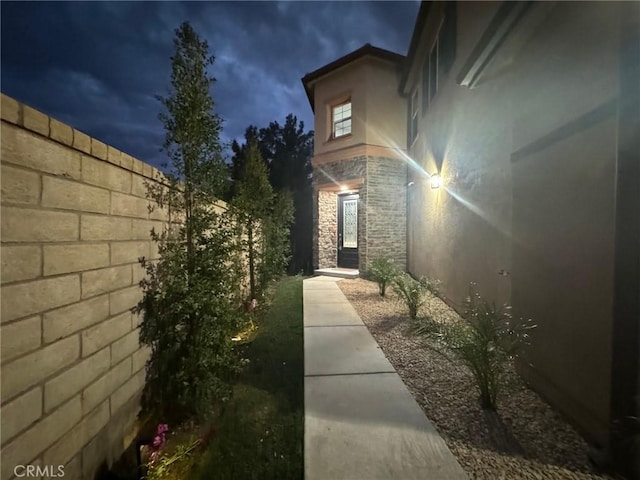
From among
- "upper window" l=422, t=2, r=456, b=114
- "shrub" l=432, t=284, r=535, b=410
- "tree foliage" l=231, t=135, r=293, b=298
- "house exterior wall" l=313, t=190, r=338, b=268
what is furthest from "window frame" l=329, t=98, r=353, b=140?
"shrub" l=432, t=284, r=535, b=410

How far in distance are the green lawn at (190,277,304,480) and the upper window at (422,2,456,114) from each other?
17.8 feet

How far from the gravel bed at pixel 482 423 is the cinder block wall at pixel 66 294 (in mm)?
2191

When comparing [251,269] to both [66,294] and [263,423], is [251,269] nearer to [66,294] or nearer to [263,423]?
[263,423]

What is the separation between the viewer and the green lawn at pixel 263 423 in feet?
5.20

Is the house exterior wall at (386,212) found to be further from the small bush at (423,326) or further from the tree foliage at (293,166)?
the small bush at (423,326)

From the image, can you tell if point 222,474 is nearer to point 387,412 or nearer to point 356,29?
point 387,412

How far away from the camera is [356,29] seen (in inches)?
476

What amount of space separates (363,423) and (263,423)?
0.74m

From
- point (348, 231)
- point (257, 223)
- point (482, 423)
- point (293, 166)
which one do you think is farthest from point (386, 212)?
point (482, 423)

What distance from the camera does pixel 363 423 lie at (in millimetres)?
1850

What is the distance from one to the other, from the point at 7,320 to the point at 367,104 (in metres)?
8.24

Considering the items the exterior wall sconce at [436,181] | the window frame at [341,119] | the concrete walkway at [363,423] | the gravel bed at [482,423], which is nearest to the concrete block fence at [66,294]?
the concrete walkway at [363,423]

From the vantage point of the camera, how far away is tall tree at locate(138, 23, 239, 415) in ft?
7.06

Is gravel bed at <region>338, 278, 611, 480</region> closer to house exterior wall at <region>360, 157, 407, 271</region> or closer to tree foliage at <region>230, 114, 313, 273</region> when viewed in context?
house exterior wall at <region>360, 157, 407, 271</region>
